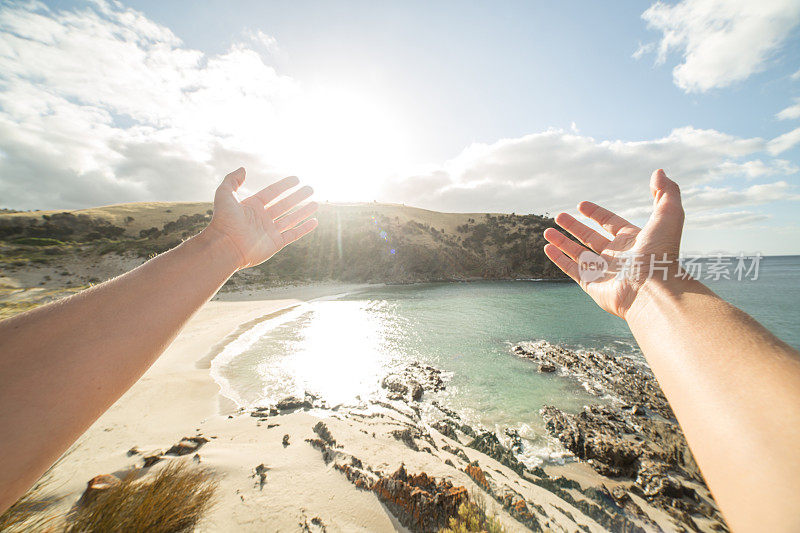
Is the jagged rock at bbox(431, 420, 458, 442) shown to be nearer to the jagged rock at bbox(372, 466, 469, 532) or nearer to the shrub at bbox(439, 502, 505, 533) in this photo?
the jagged rock at bbox(372, 466, 469, 532)

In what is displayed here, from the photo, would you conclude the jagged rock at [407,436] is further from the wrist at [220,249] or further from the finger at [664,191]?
the finger at [664,191]

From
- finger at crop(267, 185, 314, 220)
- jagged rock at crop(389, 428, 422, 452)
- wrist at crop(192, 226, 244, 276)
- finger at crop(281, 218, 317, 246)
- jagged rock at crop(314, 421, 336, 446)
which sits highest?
finger at crop(267, 185, 314, 220)

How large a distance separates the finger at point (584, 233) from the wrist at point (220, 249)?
3.39 metres

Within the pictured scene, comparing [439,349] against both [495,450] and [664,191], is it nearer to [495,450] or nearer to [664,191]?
[495,450]

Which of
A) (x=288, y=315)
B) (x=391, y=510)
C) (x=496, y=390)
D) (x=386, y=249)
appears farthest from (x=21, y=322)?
(x=386, y=249)

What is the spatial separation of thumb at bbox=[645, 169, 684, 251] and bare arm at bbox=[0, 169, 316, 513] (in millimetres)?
3544

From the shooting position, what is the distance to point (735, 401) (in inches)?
54.2

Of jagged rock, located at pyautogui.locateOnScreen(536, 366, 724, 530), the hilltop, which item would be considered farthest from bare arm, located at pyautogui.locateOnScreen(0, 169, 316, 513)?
the hilltop

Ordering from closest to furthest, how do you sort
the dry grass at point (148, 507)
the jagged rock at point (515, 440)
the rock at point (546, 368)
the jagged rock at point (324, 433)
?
1. the dry grass at point (148, 507)
2. the jagged rock at point (324, 433)
3. the jagged rock at point (515, 440)
4. the rock at point (546, 368)

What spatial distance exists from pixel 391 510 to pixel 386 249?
144 ft

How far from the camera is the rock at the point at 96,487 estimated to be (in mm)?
2921

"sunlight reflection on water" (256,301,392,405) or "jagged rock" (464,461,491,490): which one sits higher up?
"jagged rock" (464,461,491,490)

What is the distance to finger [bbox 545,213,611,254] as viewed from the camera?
328cm

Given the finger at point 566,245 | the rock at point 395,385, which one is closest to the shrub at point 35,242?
the rock at point 395,385
